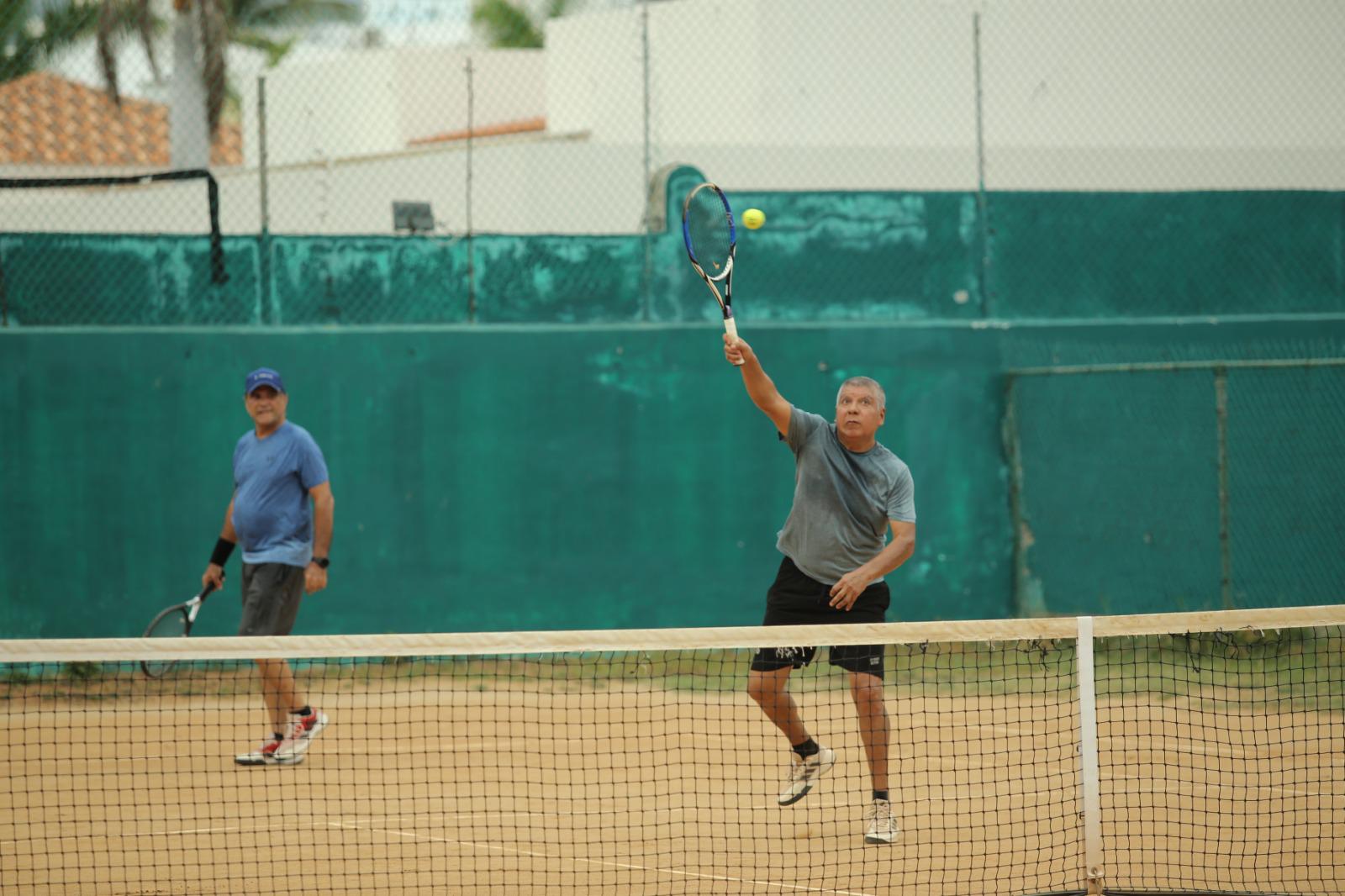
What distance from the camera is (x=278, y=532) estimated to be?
23.0 ft

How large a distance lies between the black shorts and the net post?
0.89 m

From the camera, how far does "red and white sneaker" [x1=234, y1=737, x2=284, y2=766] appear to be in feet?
22.3

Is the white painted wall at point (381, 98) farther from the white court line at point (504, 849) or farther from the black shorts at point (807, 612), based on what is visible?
the black shorts at point (807, 612)

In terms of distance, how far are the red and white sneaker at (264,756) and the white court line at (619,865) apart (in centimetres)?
103

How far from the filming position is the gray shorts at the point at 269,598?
6.91m

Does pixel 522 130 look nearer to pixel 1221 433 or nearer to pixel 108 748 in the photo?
pixel 1221 433

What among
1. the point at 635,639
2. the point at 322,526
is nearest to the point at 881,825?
the point at 635,639

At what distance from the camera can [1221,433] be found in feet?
32.0

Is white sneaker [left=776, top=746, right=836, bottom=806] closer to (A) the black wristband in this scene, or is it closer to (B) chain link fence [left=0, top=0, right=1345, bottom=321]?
(A) the black wristband

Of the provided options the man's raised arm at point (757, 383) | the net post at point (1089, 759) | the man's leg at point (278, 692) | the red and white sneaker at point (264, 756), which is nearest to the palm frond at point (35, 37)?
the man's leg at point (278, 692)

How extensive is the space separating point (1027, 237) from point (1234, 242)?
5.01 ft

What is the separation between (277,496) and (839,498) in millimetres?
2796

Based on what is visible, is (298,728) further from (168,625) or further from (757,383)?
(757,383)

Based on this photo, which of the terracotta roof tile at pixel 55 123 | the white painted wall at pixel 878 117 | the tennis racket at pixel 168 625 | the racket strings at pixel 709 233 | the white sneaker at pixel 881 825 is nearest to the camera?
the white sneaker at pixel 881 825
